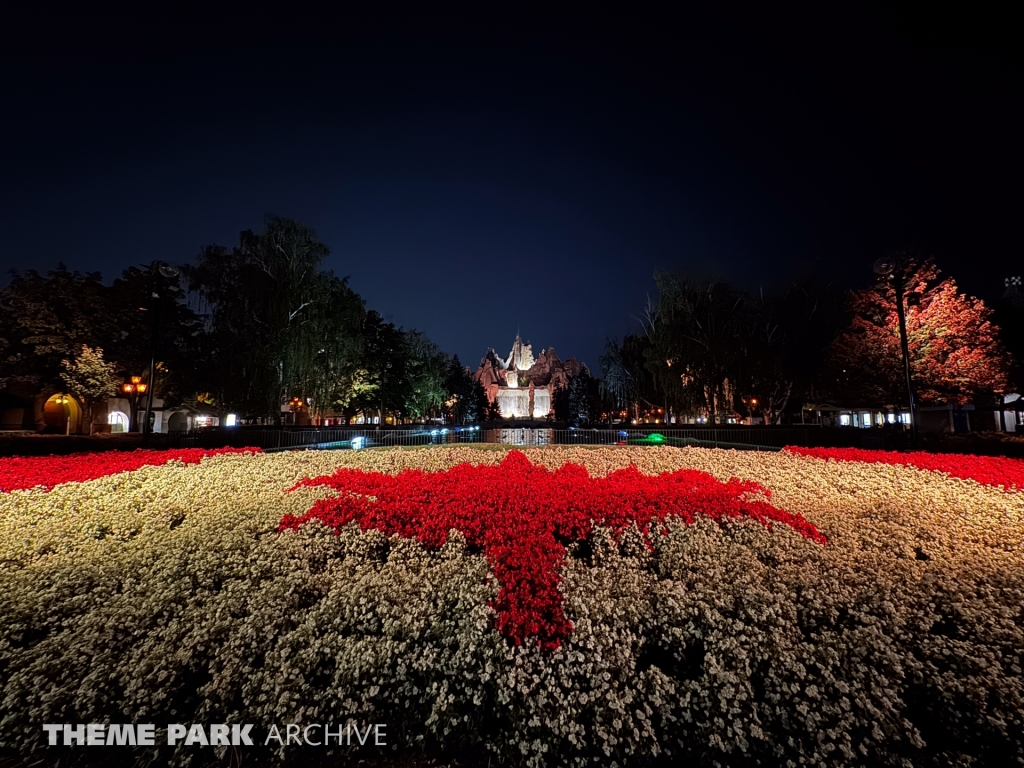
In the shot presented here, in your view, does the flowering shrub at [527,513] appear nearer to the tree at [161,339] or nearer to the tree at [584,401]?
the tree at [161,339]

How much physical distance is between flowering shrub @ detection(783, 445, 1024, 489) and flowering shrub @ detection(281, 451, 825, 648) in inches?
166

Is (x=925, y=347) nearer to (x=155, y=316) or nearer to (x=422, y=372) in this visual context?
(x=155, y=316)

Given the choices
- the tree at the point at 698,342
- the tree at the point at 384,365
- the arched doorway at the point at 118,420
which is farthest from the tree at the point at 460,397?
the tree at the point at 698,342

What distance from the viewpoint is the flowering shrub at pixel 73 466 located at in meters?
7.26

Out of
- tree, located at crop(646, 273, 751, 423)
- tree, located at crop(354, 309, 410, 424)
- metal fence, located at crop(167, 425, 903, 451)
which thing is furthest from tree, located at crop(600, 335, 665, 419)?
Answer: tree, located at crop(354, 309, 410, 424)

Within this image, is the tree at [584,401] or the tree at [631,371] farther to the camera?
the tree at [584,401]

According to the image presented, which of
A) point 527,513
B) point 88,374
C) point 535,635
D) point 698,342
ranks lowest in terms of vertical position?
point 535,635

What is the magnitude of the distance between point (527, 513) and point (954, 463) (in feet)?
31.1

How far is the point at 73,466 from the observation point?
8492 millimetres

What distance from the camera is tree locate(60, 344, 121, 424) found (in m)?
22.1

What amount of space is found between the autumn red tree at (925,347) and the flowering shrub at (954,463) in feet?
37.5

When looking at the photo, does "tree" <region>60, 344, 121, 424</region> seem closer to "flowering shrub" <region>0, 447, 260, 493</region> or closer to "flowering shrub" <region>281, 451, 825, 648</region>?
"flowering shrub" <region>0, 447, 260, 493</region>

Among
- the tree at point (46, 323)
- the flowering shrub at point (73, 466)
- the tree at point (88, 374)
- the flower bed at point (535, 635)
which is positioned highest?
the tree at point (46, 323)

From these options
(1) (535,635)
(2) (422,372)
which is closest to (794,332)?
(2) (422,372)
